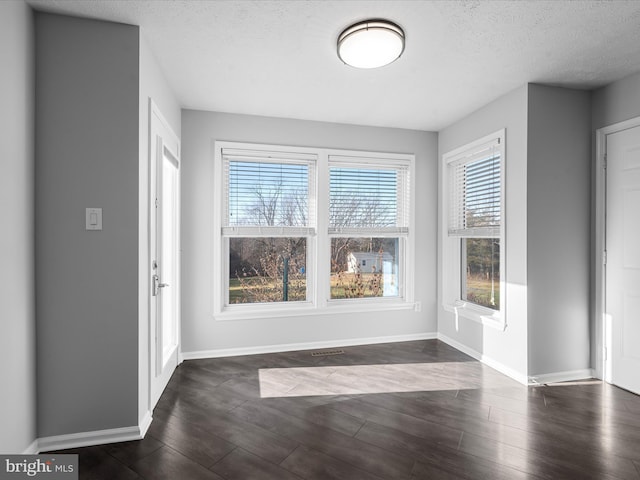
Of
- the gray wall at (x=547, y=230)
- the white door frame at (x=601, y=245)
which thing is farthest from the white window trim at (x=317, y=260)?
the white door frame at (x=601, y=245)

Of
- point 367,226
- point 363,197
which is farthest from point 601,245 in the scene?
point 363,197

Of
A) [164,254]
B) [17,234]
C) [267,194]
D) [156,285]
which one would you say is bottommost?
[156,285]

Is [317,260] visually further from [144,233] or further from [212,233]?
[144,233]

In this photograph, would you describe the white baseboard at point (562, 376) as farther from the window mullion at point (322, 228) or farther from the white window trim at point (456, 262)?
the window mullion at point (322, 228)

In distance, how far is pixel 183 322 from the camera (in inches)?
148

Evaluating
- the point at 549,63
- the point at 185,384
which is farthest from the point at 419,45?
the point at 185,384

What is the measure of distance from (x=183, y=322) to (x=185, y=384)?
78 centimetres

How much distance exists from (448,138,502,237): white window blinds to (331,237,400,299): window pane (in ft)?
2.65

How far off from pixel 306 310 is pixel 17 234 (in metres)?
2.75

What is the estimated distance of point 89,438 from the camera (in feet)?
7.32

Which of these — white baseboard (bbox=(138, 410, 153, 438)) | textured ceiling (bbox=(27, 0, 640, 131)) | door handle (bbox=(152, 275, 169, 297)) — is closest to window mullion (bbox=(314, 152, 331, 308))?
textured ceiling (bbox=(27, 0, 640, 131))

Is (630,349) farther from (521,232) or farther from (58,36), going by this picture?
(58,36)

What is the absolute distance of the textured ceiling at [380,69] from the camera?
7.06ft

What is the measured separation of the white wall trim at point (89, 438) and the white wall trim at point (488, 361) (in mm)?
2995
